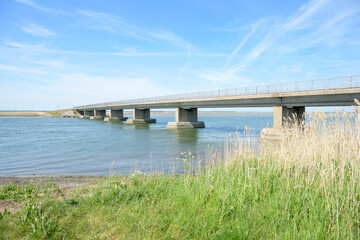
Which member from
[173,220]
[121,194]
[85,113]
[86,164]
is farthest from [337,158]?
[85,113]

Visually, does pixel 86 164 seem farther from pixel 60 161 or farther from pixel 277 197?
pixel 277 197

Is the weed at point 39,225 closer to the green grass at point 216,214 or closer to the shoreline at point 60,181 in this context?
the green grass at point 216,214

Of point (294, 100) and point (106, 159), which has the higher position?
point (294, 100)

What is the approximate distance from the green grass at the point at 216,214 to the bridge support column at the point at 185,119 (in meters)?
46.4

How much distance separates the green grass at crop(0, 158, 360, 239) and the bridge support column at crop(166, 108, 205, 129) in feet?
152

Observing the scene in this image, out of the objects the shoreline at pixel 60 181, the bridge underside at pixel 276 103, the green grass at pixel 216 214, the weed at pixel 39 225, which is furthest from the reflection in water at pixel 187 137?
the weed at pixel 39 225

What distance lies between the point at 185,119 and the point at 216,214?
5014cm

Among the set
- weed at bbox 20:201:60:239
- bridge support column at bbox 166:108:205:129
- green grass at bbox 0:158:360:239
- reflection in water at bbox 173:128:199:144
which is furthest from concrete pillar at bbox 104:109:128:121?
weed at bbox 20:201:60:239

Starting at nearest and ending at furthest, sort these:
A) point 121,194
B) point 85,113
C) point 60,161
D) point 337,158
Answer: point 337,158, point 121,194, point 60,161, point 85,113

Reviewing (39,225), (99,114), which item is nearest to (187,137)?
(39,225)

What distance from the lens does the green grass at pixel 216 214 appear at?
3859 mm

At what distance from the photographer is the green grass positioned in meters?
3.86

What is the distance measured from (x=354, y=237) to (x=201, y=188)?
2952 mm

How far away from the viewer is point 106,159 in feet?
58.0
